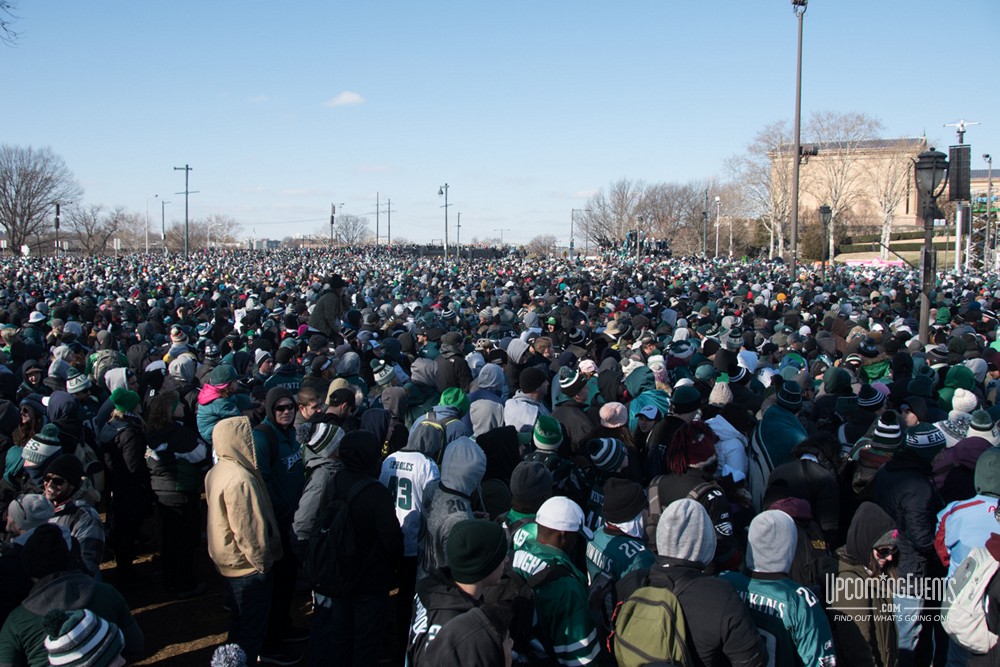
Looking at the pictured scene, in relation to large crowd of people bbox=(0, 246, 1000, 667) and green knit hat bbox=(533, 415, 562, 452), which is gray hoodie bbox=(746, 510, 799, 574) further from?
green knit hat bbox=(533, 415, 562, 452)

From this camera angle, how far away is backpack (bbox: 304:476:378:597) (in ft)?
14.4

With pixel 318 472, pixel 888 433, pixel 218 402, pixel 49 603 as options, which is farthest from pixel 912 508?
pixel 218 402

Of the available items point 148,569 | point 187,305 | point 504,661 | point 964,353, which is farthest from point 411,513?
point 187,305

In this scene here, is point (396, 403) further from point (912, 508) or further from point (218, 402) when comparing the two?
point (912, 508)

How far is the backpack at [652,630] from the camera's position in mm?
3123

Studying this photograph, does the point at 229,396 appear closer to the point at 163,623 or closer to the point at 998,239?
the point at 163,623

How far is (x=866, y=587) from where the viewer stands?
4.19 metres

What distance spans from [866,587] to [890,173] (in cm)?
6450

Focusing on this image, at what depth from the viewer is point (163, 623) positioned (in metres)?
6.03

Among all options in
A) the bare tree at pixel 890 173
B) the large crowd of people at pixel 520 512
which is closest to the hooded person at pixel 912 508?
the large crowd of people at pixel 520 512

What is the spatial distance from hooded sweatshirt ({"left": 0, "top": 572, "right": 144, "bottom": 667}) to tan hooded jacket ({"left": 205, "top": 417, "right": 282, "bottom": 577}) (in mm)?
1115

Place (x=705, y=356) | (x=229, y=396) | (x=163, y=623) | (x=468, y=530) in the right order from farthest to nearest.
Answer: (x=705, y=356), (x=229, y=396), (x=163, y=623), (x=468, y=530)

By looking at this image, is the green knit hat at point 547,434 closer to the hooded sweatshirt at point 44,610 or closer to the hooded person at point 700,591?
the hooded person at point 700,591

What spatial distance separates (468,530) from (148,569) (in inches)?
203
